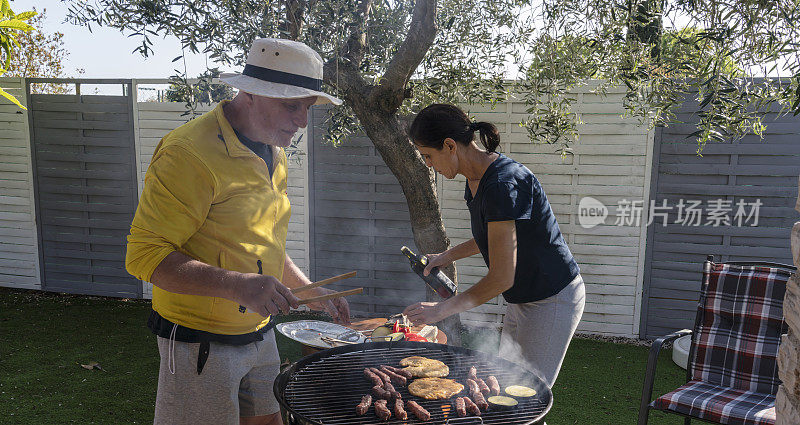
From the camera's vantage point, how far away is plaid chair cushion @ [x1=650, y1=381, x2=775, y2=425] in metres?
2.94

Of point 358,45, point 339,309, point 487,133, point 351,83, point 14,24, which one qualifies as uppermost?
point 358,45

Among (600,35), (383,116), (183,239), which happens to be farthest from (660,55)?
(183,239)

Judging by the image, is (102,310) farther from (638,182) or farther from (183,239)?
(638,182)

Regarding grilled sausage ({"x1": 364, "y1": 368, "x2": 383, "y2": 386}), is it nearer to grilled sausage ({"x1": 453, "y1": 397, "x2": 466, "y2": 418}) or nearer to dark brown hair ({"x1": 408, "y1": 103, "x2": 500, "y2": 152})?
grilled sausage ({"x1": 453, "y1": 397, "x2": 466, "y2": 418})

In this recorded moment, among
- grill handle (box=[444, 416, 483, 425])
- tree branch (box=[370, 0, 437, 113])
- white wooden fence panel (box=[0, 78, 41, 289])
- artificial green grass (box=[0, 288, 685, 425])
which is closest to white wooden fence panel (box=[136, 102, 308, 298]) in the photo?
artificial green grass (box=[0, 288, 685, 425])

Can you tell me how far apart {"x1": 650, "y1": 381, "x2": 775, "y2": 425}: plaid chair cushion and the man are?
88.8 inches

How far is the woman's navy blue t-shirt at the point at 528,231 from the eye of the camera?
102 inches

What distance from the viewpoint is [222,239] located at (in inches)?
85.7

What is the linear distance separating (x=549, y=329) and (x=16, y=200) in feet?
23.3

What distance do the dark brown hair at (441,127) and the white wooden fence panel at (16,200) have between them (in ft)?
20.6

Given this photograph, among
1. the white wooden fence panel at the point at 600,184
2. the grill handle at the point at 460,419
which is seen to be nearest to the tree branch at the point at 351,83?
the white wooden fence panel at the point at 600,184

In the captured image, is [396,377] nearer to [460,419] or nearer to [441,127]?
[460,419]

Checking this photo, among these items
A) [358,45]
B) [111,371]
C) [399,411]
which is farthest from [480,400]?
[111,371]

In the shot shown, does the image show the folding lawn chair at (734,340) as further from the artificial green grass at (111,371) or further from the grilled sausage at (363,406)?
the grilled sausage at (363,406)
